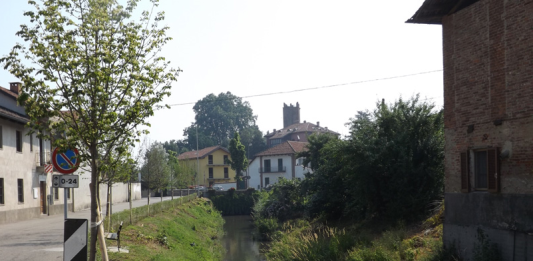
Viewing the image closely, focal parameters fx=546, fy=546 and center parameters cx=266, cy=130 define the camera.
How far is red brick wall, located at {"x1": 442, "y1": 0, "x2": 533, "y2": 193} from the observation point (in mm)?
12812

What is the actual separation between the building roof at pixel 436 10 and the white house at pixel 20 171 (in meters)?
18.7

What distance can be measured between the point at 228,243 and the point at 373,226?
1735 cm

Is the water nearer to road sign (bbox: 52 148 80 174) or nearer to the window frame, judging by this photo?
the window frame

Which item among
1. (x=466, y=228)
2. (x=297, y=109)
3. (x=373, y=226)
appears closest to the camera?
(x=466, y=228)

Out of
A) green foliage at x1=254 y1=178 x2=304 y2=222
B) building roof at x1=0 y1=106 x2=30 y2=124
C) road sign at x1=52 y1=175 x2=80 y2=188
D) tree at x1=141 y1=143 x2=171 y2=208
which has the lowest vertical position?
green foliage at x1=254 y1=178 x2=304 y2=222

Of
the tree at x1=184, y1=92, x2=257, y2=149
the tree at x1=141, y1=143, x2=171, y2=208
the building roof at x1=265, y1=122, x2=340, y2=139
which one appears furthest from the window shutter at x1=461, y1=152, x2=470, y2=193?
the tree at x1=184, y1=92, x2=257, y2=149

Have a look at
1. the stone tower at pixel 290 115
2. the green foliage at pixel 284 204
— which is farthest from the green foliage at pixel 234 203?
the stone tower at pixel 290 115

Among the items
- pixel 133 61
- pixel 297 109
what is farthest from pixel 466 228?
A: pixel 297 109

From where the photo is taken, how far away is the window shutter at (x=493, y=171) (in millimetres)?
13586

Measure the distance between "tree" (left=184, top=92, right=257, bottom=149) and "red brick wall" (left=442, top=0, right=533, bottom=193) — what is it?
111m

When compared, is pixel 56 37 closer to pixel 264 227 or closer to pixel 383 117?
pixel 383 117

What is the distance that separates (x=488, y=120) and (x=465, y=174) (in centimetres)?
174

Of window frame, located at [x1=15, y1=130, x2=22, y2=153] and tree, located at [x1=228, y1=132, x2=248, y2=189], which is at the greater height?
window frame, located at [x1=15, y1=130, x2=22, y2=153]

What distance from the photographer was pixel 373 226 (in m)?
22.9
